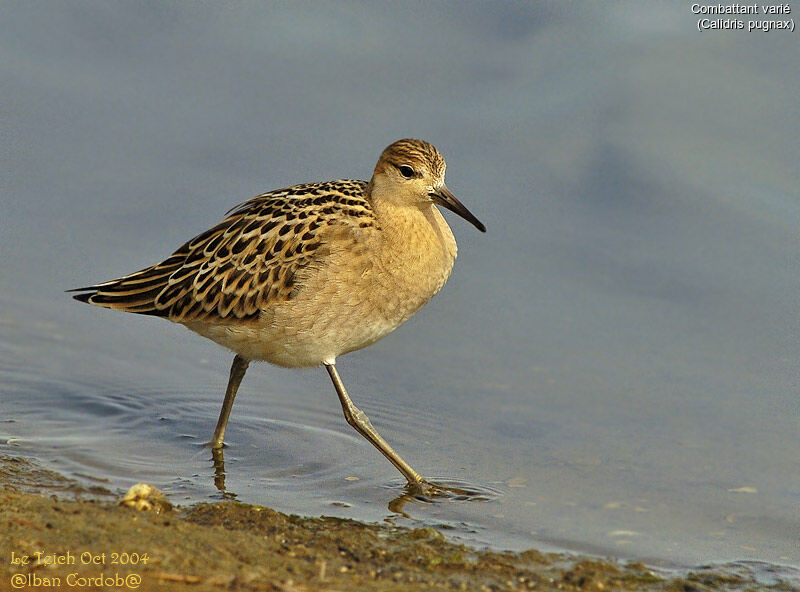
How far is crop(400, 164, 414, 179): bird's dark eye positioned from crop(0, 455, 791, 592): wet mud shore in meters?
2.57

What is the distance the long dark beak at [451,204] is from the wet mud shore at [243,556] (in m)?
2.36

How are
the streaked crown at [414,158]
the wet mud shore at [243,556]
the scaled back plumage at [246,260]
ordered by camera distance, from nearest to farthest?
the wet mud shore at [243,556]
the scaled back plumage at [246,260]
the streaked crown at [414,158]

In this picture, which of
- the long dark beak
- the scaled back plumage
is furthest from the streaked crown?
the scaled back plumage

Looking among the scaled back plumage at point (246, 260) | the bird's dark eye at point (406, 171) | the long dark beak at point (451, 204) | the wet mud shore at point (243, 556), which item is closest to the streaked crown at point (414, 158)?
the bird's dark eye at point (406, 171)

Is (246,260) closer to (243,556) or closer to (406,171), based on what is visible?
(406,171)

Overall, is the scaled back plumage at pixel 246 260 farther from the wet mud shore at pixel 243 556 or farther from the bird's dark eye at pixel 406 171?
the wet mud shore at pixel 243 556

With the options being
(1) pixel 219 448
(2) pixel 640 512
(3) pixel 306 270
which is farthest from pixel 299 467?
(2) pixel 640 512

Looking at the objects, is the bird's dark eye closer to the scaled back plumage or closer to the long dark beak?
the long dark beak

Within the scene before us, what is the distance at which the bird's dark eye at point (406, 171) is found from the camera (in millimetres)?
9375

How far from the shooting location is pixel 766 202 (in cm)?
1243

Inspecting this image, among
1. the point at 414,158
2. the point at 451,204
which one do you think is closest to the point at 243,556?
the point at 451,204

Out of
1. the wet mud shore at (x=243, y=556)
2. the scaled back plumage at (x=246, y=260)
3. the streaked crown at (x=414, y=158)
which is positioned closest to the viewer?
the wet mud shore at (x=243, y=556)

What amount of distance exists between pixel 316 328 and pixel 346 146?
459cm

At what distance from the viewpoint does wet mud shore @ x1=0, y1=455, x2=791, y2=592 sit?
6.48 m
